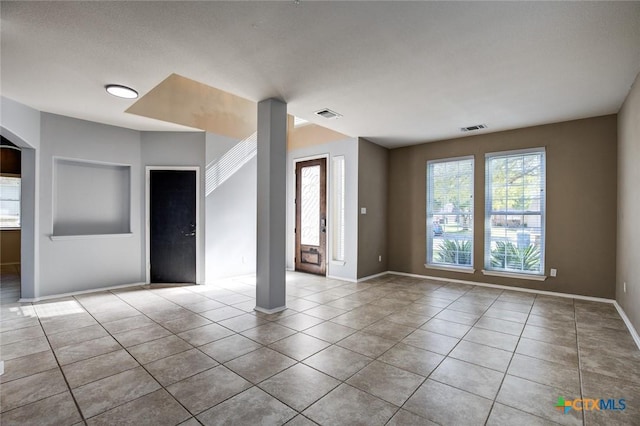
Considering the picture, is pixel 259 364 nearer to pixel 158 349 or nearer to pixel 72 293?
pixel 158 349

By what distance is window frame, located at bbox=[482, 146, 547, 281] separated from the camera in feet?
15.5

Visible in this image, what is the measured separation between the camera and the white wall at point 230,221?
5391 mm

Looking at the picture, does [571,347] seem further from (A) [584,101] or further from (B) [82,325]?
(B) [82,325]

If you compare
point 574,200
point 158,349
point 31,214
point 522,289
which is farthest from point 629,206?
point 31,214

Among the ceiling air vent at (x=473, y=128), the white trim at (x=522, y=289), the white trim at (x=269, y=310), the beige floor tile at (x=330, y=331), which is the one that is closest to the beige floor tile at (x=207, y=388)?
the beige floor tile at (x=330, y=331)

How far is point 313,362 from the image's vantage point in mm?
2529

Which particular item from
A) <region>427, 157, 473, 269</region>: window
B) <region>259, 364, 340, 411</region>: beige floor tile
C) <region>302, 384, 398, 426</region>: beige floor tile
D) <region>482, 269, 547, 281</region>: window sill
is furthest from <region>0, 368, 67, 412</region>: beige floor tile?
<region>482, 269, 547, 281</region>: window sill

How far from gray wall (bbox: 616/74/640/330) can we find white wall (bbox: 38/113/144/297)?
6697 mm

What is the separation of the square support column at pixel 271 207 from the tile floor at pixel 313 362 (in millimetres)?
353

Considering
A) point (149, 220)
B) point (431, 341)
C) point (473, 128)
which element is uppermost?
point (473, 128)

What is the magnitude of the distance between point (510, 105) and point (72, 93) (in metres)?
5.52

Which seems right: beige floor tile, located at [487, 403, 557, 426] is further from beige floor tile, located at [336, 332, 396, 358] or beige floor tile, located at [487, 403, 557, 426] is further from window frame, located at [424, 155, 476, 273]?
window frame, located at [424, 155, 476, 273]

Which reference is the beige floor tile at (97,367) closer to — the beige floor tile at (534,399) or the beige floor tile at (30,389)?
the beige floor tile at (30,389)

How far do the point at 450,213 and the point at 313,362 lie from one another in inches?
166
